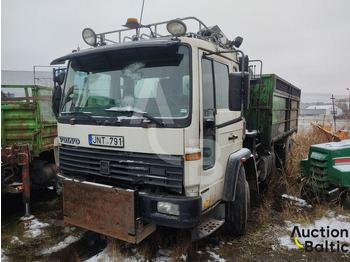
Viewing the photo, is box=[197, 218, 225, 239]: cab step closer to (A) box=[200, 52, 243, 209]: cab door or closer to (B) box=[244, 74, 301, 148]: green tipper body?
(A) box=[200, 52, 243, 209]: cab door

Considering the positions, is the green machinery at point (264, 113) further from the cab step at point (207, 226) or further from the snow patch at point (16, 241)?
the snow patch at point (16, 241)

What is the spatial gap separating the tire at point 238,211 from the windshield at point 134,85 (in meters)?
1.56

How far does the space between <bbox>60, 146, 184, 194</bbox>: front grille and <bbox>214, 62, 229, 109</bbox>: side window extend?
3.31ft

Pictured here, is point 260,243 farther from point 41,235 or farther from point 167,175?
point 41,235

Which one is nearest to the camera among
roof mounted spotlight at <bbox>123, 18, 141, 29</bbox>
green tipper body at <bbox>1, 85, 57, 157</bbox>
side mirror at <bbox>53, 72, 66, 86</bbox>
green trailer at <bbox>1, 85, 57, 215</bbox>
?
side mirror at <bbox>53, 72, 66, 86</bbox>

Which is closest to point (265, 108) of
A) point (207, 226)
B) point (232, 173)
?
point (232, 173)

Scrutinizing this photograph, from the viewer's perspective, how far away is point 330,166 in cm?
448

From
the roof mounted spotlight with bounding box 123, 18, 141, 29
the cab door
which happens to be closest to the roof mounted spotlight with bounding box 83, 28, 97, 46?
the roof mounted spotlight with bounding box 123, 18, 141, 29

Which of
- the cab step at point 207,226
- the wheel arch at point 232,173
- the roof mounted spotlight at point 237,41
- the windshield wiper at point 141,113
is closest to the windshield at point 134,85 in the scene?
the windshield wiper at point 141,113

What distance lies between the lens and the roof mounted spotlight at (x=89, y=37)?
136 inches

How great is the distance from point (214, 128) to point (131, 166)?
1.03 metres

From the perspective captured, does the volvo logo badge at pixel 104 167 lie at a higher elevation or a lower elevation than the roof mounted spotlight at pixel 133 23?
lower

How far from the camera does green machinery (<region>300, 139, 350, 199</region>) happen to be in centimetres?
435

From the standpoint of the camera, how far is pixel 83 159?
122 inches
